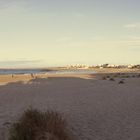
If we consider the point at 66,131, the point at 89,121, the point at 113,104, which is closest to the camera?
the point at 66,131

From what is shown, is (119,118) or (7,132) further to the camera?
(119,118)

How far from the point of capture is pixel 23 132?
1103cm

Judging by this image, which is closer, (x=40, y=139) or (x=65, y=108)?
(x=40, y=139)

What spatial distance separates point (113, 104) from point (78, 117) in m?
4.42

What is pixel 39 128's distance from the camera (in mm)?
11062

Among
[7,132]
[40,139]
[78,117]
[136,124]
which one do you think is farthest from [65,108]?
[40,139]

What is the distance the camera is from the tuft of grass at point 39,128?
10.9 m

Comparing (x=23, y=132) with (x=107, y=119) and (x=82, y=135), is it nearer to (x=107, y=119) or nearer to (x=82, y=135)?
(x=82, y=135)

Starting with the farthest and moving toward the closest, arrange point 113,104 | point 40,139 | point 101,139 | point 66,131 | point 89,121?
point 113,104 < point 89,121 < point 101,139 < point 66,131 < point 40,139

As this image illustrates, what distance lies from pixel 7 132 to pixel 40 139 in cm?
171

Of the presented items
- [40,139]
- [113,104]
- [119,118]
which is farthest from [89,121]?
[113,104]

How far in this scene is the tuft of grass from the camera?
10852 millimetres

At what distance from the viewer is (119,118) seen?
14.7m

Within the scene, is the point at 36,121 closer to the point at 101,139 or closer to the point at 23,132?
the point at 23,132
